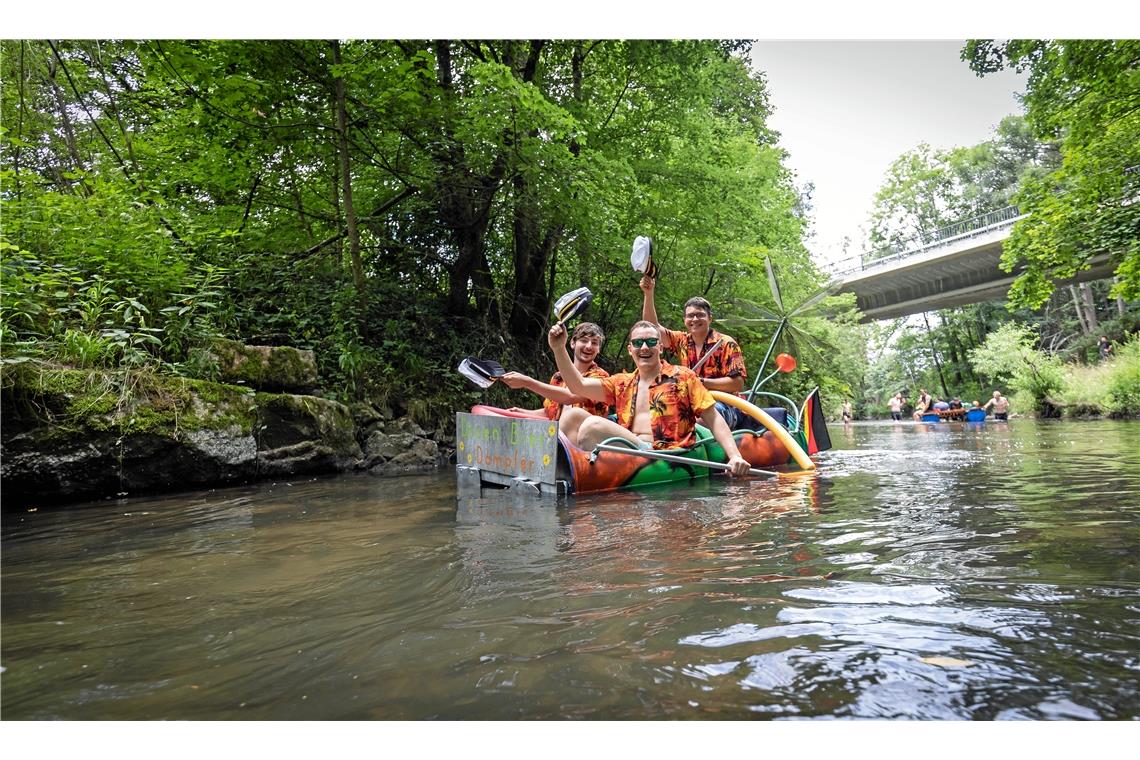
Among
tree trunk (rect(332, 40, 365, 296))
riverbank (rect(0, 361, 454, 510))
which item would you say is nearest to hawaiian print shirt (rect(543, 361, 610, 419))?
riverbank (rect(0, 361, 454, 510))

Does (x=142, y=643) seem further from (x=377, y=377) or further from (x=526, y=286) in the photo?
(x=526, y=286)

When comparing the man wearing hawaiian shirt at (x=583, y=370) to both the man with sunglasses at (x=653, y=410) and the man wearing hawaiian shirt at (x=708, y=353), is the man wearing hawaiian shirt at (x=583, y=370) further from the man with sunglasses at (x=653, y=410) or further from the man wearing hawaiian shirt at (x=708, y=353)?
the man wearing hawaiian shirt at (x=708, y=353)

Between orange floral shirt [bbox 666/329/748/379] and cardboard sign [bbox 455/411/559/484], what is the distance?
222cm

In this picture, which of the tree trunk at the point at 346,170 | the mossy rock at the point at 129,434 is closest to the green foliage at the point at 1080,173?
the tree trunk at the point at 346,170

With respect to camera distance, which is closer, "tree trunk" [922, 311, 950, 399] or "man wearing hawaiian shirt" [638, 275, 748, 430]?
"man wearing hawaiian shirt" [638, 275, 748, 430]

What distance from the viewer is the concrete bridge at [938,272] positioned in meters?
22.9

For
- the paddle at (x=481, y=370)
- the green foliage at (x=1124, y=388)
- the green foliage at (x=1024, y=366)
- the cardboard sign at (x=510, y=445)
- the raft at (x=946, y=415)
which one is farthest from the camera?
the raft at (x=946, y=415)

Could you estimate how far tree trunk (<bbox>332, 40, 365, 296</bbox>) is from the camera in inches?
357

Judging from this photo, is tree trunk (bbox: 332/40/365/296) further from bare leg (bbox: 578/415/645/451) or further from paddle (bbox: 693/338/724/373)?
bare leg (bbox: 578/415/645/451)

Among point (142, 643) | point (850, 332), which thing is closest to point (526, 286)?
point (142, 643)

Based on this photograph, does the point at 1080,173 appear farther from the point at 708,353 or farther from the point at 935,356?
the point at 935,356

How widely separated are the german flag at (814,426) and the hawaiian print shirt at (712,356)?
141 centimetres

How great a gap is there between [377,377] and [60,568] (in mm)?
6859

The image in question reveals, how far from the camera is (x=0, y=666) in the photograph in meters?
1.71
